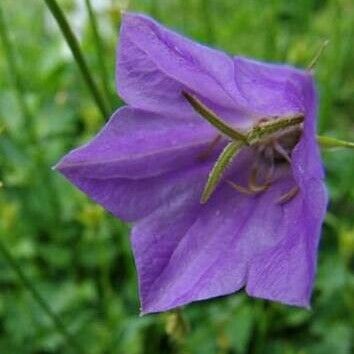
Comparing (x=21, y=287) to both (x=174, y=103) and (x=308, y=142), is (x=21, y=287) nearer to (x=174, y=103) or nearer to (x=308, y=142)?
(x=174, y=103)

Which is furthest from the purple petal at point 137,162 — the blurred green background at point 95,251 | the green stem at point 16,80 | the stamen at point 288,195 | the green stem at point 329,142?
the green stem at point 16,80

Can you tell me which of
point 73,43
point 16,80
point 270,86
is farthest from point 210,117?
point 16,80

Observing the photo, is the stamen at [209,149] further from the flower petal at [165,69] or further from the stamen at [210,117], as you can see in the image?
the stamen at [210,117]

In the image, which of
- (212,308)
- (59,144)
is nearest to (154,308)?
(212,308)

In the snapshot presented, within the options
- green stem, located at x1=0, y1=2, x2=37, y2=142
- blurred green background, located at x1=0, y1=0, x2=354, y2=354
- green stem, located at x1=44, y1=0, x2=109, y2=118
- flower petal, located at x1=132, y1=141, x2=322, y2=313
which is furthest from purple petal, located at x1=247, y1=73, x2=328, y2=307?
green stem, located at x1=0, y1=2, x2=37, y2=142

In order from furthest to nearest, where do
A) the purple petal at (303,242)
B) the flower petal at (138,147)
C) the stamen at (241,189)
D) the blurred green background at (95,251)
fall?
1. the blurred green background at (95,251)
2. the stamen at (241,189)
3. the flower petal at (138,147)
4. the purple petal at (303,242)

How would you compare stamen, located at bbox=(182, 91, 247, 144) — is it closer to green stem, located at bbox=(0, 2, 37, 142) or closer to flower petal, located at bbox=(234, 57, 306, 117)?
flower petal, located at bbox=(234, 57, 306, 117)

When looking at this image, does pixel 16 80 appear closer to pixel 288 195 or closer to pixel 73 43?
pixel 73 43
